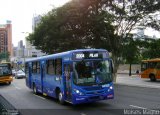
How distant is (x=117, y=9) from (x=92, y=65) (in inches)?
686

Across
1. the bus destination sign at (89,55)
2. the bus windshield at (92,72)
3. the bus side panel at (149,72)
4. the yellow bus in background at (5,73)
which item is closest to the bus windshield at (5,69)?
the yellow bus in background at (5,73)

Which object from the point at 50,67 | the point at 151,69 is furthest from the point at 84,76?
the point at 151,69

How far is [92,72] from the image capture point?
15.1 metres

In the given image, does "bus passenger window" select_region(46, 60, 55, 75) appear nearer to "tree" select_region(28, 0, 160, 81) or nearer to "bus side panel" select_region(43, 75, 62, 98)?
"bus side panel" select_region(43, 75, 62, 98)

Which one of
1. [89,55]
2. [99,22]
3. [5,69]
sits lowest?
[5,69]

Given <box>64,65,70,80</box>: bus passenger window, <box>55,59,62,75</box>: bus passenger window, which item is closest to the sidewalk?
<box>55,59,62,75</box>: bus passenger window

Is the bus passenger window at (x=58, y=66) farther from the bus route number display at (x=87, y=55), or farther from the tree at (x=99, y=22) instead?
the tree at (x=99, y=22)

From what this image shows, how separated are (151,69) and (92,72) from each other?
24142 millimetres

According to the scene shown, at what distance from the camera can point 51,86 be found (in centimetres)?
1844

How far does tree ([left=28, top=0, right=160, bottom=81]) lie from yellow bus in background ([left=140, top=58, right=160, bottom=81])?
5.08 metres

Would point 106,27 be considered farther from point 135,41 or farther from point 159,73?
point 159,73

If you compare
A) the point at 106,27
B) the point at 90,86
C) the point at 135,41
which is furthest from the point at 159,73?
the point at 90,86

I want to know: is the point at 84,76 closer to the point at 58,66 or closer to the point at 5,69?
the point at 58,66

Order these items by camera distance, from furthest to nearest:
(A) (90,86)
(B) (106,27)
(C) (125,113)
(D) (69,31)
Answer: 1. (D) (69,31)
2. (B) (106,27)
3. (A) (90,86)
4. (C) (125,113)
